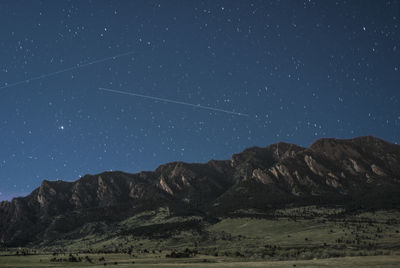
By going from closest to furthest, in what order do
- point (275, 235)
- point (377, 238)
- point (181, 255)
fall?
point (181, 255) < point (377, 238) < point (275, 235)

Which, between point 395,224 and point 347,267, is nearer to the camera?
point 347,267

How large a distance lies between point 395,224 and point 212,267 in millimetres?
179337

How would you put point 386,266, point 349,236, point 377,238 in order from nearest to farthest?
point 386,266
point 377,238
point 349,236

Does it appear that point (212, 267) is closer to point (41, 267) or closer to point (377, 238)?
point (41, 267)

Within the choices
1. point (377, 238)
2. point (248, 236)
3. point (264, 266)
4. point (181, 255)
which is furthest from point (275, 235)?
point (264, 266)

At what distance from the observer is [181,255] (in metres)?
94.1

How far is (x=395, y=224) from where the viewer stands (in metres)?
199

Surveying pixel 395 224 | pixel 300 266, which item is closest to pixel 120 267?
pixel 300 266

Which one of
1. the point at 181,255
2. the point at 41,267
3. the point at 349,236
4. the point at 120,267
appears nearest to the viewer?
the point at 120,267

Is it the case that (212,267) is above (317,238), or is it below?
above

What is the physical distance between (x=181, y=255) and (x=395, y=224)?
15618 cm

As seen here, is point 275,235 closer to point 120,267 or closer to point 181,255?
point 181,255

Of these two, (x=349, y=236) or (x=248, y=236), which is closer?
(x=349, y=236)

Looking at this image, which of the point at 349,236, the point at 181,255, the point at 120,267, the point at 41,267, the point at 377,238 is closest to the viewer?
the point at 120,267
